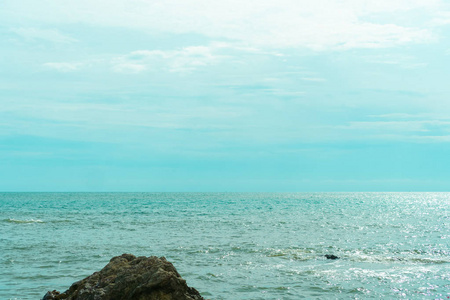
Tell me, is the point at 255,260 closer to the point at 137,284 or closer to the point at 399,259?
the point at 399,259

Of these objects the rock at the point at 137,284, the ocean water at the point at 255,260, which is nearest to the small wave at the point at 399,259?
the ocean water at the point at 255,260

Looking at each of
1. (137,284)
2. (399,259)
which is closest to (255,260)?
(399,259)

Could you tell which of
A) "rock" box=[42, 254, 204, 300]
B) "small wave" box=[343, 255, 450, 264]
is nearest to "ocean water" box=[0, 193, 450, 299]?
→ "small wave" box=[343, 255, 450, 264]

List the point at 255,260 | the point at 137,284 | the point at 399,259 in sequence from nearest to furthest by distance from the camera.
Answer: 1. the point at 137,284
2. the point at 255,260
3. the point at 399,259

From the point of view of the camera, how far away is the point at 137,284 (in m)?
9.20

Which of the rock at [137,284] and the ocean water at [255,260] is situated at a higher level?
the rock at [137,284]

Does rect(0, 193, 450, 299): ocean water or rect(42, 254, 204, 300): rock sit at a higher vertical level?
rect(42, 254, 204, 300): rock

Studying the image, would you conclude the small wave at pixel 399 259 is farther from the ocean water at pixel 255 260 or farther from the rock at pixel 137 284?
the rock at pixel 137 284

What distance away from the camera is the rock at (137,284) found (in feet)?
29.2

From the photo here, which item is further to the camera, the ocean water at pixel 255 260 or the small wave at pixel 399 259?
the small wave at pixel 399 259

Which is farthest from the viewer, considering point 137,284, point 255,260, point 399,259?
point 399,259

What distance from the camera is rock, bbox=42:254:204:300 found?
8914mm

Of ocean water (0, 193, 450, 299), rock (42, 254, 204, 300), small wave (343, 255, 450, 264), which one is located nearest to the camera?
rock (42, 254, 204, 300)

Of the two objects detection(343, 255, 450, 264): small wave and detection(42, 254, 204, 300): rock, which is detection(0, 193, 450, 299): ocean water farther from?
detection(42, 254, 204, 300): rock
